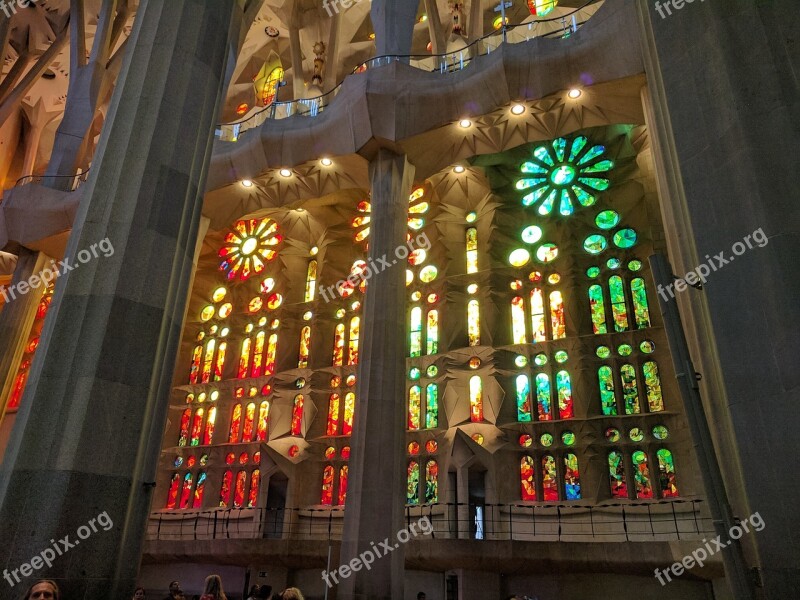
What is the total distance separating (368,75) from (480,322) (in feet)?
26.6

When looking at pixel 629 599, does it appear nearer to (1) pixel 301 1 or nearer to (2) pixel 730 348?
(2) pixel 730 348

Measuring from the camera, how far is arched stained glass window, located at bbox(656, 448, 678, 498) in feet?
49.6

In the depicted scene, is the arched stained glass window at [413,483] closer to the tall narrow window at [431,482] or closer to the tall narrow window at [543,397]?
the tall narrow window at [431,482]

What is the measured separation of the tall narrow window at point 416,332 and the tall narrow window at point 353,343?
6.13 ft

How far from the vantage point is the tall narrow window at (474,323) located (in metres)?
18.8

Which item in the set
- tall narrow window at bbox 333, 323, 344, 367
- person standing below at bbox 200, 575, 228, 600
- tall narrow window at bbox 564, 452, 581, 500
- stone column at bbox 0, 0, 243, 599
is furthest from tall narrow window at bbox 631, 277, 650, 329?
person standing below at bbox 200, 575, 228, 600

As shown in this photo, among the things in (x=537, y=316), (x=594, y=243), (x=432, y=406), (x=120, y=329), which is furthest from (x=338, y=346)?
(x=120, y=329)

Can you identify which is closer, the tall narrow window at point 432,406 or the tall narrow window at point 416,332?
the tall narrow window at point 432,406

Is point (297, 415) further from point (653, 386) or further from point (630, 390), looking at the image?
point (653, 386)

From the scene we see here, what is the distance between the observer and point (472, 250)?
2044cm

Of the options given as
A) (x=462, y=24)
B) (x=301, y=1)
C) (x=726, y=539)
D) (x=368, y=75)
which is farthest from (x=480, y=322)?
(x=726, y=539)

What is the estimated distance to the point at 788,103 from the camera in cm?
475

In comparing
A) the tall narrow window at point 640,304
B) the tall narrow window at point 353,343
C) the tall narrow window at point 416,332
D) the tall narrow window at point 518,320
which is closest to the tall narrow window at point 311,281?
the tall narrow window at point 353,343

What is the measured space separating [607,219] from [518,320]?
4335 mm
